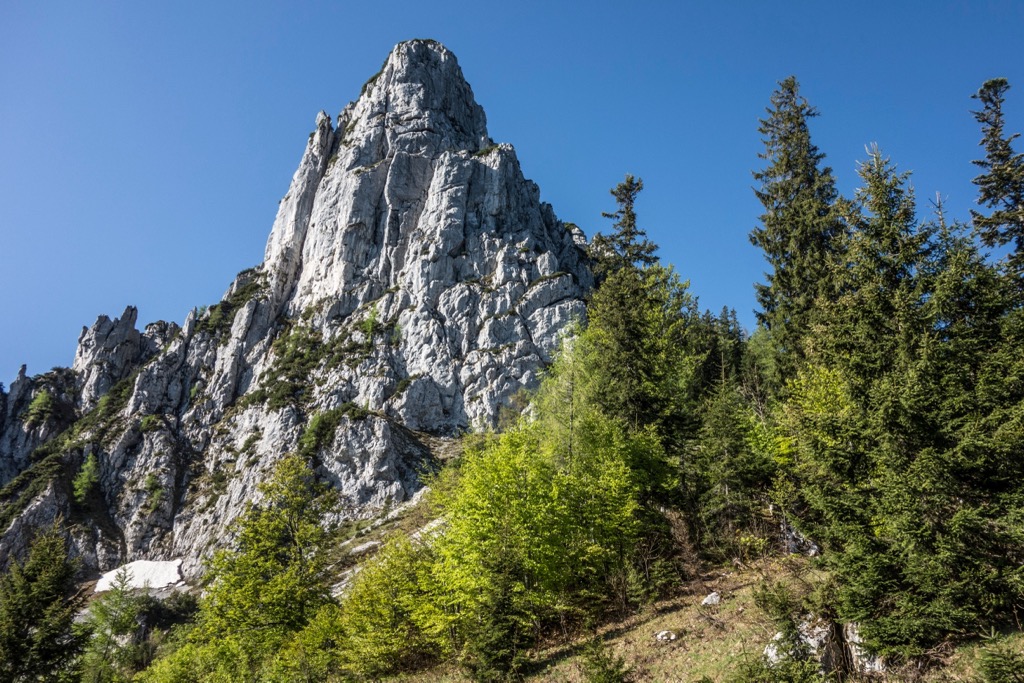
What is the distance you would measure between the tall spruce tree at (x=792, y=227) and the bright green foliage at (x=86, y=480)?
296 ft

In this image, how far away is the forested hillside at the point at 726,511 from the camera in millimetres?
10531

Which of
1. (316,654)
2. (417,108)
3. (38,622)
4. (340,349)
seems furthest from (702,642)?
(417,108)

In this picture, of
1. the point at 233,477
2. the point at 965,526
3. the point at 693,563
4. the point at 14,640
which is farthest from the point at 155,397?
the point at 965,526

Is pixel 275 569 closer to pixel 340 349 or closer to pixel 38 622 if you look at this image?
pixel 38 622

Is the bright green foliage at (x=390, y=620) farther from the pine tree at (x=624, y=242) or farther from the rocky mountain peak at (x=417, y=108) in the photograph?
the rocky mountain peak at (x=417, y=108)

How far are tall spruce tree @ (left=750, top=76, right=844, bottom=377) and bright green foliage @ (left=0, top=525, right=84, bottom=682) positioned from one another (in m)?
33.3

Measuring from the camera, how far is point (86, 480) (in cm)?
7425

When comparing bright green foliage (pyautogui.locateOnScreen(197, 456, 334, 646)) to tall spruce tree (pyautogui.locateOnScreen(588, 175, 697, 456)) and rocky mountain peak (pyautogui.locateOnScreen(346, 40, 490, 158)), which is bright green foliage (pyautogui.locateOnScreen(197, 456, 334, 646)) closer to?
tall spruce tree (pyautogui.locateOnScreen(588, 175, 697, 456))

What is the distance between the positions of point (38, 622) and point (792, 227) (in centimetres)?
4054

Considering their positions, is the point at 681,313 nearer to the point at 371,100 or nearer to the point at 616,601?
the point at 616,601

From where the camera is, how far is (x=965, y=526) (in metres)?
10.3

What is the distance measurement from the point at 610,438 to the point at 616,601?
5.99 meters

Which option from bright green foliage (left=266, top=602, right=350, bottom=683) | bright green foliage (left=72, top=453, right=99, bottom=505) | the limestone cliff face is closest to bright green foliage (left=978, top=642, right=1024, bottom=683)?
bright green foliage (left=266, top=602, right=350, bottom=683)

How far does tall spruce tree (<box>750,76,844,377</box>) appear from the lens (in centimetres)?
2730
